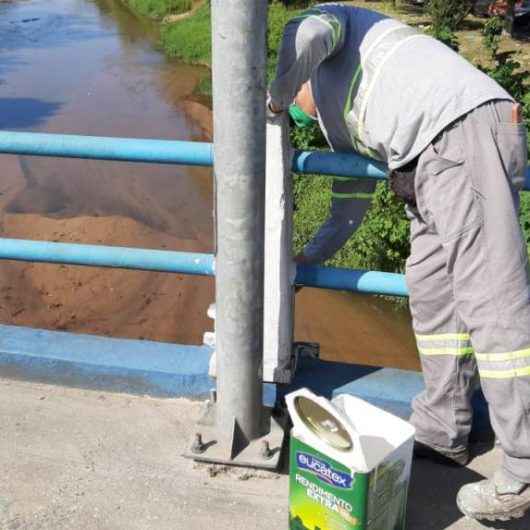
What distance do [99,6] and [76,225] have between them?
79.9ft

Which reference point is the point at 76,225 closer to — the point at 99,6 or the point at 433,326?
the point at 433,326

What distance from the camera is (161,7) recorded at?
90.0 feet

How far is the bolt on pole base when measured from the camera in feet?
7.77

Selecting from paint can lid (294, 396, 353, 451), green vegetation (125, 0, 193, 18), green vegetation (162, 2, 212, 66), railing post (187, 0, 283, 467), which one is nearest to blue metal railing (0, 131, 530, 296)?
railing post (187, 0, 283, 467)

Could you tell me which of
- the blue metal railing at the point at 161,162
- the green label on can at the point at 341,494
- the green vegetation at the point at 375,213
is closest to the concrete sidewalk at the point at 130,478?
the green label on can at the point at 341,494

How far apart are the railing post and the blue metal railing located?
30cm

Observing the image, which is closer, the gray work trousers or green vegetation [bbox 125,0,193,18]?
the gray work trousers

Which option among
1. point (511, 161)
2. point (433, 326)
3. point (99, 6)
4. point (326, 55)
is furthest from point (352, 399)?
point (99, 6)

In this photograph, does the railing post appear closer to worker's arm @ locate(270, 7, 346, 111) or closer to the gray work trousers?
worker's arm @ locate(270, 7, 346, 111)

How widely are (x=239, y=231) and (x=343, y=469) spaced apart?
669 mm

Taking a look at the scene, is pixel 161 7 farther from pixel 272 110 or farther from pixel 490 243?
pixel 490 243

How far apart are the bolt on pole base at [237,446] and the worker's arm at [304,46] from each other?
0.99 meters

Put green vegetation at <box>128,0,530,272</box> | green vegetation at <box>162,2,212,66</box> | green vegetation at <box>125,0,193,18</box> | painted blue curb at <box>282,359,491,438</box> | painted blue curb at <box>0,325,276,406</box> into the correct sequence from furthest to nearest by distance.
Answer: green vegetation at <box>125,0,193,18</box>, green vegetation at <box>162,2,212,66</box>, green vegetation at <box>128,0,530,272</box>, painted blue curb at <box>0,325,276,406</box>, painted blue curb at <box>282,359,491,438</box>

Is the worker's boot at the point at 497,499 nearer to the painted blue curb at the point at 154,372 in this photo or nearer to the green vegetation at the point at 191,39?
the painted blue curb at the point at 154,372
